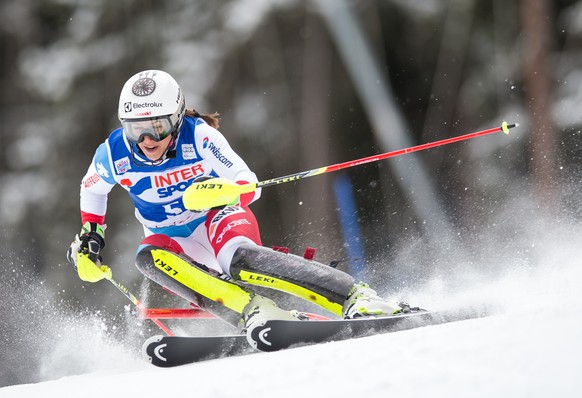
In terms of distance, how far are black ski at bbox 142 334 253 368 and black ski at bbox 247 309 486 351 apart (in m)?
0.24

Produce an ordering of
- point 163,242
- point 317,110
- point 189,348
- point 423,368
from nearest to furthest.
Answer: point 423,368 < point 189,348 < point 163,242 < point 317,110

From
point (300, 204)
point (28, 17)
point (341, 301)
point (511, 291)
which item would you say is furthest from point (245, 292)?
point (28, 17)

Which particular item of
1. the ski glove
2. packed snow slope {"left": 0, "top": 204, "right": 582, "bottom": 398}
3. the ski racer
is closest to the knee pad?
the ski racer

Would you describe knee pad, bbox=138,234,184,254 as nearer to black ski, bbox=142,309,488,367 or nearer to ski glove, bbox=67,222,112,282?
ski glove, bbox=67,222,112,282

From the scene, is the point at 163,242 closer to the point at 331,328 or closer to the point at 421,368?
the point at 331,328

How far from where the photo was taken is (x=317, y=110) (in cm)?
1043

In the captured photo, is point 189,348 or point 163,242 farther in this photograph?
point 163,242

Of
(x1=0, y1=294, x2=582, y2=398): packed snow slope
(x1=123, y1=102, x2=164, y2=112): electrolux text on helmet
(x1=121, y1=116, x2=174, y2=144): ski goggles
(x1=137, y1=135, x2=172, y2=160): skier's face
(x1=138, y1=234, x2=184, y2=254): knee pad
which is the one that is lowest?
(x1=0, y1=294, x2=582, y2=398): packed snow slope

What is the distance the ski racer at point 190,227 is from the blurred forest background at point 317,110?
11.4 ft

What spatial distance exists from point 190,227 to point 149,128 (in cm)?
63

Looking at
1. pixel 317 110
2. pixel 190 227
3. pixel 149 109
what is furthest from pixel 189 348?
pixel 317 110

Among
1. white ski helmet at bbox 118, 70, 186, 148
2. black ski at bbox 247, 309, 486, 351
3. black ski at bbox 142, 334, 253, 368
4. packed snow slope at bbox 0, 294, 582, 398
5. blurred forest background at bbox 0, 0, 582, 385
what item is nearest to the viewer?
packed snow slope at bbox 0, 294, 582, 398

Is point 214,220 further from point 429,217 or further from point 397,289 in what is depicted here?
point 429,217

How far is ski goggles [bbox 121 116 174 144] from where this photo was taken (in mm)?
3859
